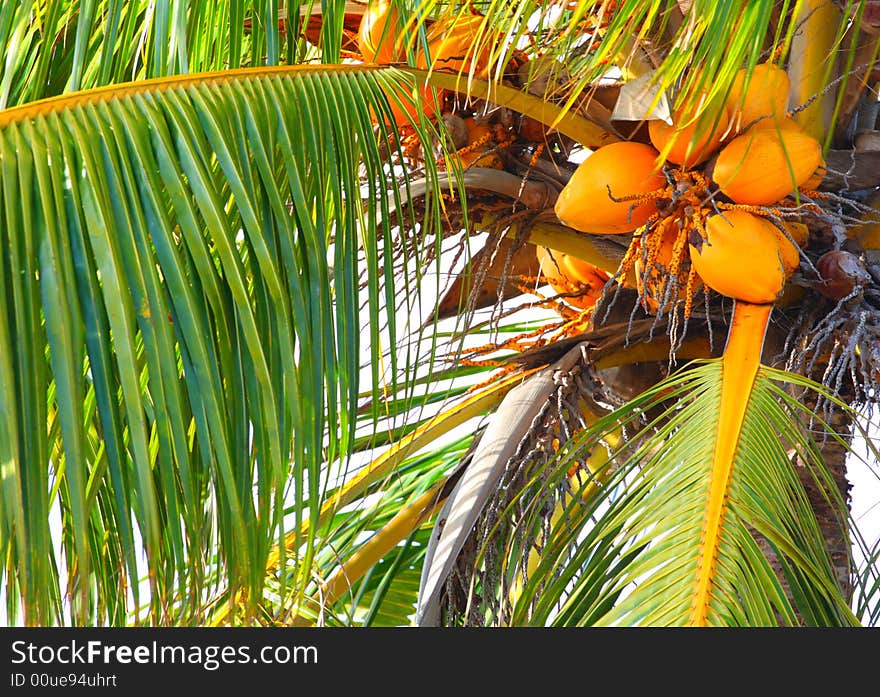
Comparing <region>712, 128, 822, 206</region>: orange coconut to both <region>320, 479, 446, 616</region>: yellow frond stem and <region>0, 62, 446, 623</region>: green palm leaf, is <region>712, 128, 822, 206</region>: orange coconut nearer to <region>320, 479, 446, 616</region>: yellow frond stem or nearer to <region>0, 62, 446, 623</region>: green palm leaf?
<region>0, 62, 446, 623</region>: green palm leaf

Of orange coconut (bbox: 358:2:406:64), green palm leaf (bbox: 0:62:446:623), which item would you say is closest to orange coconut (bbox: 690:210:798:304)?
green palm leaf (bbox: 0:62:446:623)

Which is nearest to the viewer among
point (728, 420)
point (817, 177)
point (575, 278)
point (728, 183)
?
point (728, 420)

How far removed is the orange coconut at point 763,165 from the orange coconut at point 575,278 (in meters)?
0.64

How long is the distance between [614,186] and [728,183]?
0.18 metres

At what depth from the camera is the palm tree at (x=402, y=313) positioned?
45.8 inches

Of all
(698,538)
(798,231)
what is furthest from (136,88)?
(798,231)

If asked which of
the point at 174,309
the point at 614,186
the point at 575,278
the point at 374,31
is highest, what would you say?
the point at 374,31

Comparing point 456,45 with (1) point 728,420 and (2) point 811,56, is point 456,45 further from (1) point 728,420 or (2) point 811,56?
(1) point 728,420

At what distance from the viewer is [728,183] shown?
1690mm

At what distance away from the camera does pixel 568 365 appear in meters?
2.05

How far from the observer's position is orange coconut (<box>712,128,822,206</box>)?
66.8 inches

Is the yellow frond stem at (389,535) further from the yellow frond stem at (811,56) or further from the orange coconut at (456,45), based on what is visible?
the yellow frond stem at (811,56)

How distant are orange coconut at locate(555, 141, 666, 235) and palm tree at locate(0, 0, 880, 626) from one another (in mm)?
18

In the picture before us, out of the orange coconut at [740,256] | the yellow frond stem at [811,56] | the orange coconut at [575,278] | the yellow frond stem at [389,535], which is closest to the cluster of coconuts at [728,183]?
the orange coconut at [740,256]
